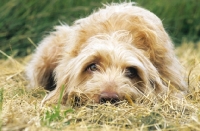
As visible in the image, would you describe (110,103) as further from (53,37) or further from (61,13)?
(61,13)

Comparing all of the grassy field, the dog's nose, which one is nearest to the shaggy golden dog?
the dog's nose

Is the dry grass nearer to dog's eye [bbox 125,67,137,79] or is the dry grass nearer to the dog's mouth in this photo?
the dog's mouth

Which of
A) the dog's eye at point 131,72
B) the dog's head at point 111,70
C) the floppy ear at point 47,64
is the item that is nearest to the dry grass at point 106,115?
the dog's head at point 111,70

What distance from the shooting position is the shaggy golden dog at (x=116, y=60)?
493 cm

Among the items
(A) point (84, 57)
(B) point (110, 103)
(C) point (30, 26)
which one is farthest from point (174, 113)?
(C) point (30, 26)

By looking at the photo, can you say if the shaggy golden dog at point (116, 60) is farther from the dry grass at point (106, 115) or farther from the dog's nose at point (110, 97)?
the dry grass at point (106, 115)

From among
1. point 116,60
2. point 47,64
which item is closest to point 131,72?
point 116,60

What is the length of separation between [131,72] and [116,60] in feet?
0.69

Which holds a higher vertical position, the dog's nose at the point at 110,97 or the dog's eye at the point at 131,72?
the dog's eye at the point at 131,72

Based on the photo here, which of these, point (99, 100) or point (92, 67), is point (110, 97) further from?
point (92, 67)

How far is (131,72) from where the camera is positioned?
16.9 feet

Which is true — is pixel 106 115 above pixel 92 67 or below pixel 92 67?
below

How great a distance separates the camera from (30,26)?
852 cm

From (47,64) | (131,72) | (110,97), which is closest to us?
(110,97)
